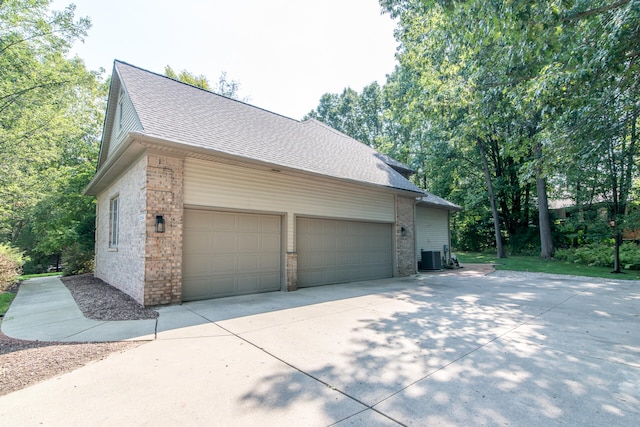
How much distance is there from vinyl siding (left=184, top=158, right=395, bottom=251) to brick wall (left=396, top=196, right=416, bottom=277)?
75cm

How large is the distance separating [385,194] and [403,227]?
1.54 m

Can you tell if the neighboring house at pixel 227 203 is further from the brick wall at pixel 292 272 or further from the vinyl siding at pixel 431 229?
the vinyl siding at pixel 431 229

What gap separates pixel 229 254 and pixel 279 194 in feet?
6.59

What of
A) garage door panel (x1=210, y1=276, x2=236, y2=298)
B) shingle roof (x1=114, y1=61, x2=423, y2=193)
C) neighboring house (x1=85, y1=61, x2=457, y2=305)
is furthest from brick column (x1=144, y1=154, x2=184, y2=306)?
garage door panel (x1=210, y1=276, x2=236, y2=298)

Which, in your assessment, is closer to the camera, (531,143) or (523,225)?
(531,143)

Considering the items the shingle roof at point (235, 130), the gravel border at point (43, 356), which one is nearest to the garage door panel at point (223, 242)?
the shingle roof at point (235, 130)

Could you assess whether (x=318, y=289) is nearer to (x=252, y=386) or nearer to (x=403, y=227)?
(x=403, y=227)

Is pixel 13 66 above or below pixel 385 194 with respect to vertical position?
above

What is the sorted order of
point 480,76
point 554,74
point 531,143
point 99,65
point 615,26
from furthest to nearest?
point 99,65 → point 531,143 → point 480,76 → point 554,74 → point 615,26

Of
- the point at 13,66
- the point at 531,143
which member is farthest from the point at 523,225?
the point at 13,66

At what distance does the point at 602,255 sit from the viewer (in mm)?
14703

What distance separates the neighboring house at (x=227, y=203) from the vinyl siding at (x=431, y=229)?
244 cm

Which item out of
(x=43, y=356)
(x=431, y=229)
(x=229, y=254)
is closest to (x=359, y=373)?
(x=43, y=356)

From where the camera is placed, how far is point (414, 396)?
2.68m
